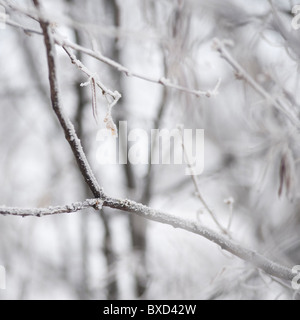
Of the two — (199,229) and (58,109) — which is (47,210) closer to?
(58,109)

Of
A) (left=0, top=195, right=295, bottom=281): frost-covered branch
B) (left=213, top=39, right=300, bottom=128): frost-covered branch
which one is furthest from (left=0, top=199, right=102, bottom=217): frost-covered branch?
(left=213, top=39, right=300, bottom=128): frost-covered branch

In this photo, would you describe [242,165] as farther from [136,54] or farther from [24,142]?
[24,142]

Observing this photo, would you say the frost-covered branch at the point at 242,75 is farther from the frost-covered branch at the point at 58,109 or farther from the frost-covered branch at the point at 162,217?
the frost-covered branch at the point at 58,109

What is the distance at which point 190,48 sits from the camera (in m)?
1.23

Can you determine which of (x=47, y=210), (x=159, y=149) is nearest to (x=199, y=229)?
(x=47, y=210)

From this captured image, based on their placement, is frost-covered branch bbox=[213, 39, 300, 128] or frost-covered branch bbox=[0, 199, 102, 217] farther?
frost-covered branch bbox=[213, 39, 300, 128]

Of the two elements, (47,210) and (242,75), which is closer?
(47,210)

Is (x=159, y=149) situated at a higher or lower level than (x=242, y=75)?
higher

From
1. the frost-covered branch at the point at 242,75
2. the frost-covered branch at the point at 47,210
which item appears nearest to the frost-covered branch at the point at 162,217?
the frost-covered branch at the point at 47,210

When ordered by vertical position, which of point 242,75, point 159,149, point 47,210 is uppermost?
point 159,149

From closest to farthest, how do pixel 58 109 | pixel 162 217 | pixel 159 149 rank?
pixel 58 109 → pixel 162 217 → pixel 159 149

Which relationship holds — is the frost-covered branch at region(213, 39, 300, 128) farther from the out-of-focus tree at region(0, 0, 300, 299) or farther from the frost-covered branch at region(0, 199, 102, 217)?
the frost-covered branch at region(0, 199, 102, 217)
